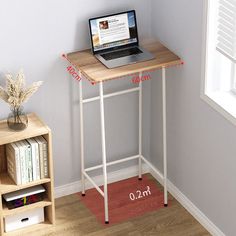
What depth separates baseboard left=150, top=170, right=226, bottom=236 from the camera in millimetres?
3738

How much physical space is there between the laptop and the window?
0.38m

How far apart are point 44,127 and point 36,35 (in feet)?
1.67

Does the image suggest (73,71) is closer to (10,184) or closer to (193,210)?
(10,184)

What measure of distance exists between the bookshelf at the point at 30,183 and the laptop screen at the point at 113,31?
55 centimetres

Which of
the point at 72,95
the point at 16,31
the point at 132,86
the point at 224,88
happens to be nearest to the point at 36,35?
the point at 16,31

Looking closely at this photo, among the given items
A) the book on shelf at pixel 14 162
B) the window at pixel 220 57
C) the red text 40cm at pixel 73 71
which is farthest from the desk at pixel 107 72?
the book on shelf at pixel 14 162

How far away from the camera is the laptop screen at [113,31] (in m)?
3.70

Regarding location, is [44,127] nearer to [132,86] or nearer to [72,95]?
[72,95]

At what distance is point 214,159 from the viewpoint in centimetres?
359

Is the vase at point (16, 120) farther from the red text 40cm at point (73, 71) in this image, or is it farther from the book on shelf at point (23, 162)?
the red text 40cm at point (73, 71)

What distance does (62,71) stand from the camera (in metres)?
3.79

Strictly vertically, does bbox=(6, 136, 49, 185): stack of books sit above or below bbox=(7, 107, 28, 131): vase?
below

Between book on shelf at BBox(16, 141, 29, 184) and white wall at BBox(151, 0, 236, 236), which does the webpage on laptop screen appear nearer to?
white wall at BBox(151, 0, 236, 236)

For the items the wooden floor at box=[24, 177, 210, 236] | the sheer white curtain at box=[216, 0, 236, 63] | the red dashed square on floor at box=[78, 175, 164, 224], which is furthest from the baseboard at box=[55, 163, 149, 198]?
the sheer white curtain at box=[216, 0, 236, 63]
